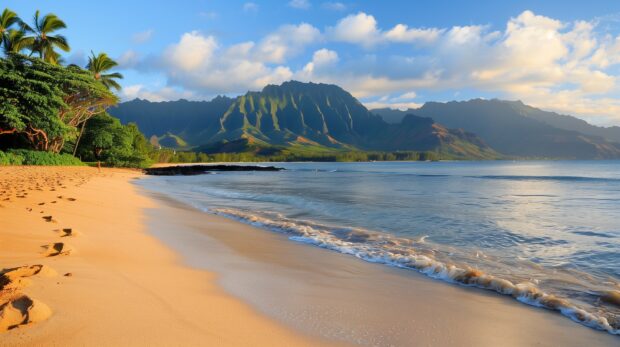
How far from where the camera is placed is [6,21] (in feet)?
156

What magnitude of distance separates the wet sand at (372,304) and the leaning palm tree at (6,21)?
5827cm

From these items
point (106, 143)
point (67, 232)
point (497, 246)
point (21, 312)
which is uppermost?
point (106, 143)

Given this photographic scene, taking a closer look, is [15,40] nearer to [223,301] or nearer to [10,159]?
[10,159]

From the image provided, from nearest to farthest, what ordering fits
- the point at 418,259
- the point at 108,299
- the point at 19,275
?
1. the point at 108,299
2. the point at 19,275
3. the point at 418,259

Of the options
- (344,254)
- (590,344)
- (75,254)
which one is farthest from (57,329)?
(344,254)

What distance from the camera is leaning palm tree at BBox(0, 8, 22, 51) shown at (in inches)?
1853

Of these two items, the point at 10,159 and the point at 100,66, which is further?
the point at 100,66

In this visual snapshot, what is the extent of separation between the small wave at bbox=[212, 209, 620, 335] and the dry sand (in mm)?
4471

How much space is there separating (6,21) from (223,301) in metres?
63.0

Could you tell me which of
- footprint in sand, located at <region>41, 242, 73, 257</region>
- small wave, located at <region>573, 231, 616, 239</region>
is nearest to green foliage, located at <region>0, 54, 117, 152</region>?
footprint in sand, located at <region>41, 242, 73, 257</region>

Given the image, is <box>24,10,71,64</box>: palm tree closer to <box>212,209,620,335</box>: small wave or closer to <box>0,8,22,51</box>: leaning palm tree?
<box>0,8,22,51</box>: leaning palm tree

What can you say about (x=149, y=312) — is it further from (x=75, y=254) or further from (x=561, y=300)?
(x=561, y=300)

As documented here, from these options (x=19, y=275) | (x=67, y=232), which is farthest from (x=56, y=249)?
(x=19, y=275)

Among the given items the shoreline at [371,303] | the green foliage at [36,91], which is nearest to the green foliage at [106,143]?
the green foliage at [36,91]
